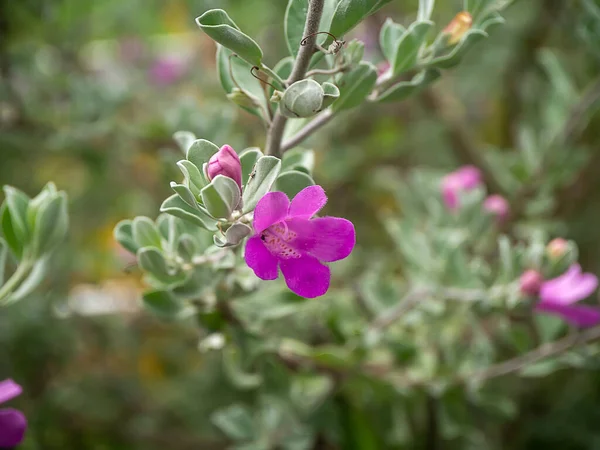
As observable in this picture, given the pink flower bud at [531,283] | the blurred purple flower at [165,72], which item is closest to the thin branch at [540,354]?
the pink flower bud at [531,283]

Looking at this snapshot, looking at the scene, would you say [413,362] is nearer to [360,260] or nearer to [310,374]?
[310,374]

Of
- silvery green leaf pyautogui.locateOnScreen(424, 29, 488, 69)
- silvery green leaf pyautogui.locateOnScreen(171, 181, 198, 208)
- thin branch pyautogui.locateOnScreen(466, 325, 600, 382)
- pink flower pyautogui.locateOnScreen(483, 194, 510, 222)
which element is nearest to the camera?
silvery green leaf pyautogui.locateOnScreen(171, 181, 198, 208)

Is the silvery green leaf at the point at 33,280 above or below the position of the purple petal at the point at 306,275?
above

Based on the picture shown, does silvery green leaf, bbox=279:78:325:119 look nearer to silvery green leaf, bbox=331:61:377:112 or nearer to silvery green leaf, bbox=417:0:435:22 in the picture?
silvery green leaf, bbox=331:61:377:112

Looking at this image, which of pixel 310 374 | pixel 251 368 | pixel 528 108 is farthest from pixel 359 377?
pixel 528 108

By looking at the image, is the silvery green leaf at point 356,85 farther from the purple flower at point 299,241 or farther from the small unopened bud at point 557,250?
the small unopened bud at point 557,250

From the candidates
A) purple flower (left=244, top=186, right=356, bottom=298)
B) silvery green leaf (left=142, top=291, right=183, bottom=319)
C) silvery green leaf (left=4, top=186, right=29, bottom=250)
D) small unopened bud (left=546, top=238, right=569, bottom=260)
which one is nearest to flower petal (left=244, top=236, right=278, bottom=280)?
purple flower (left=244, top=186, right=356, bottom=298)

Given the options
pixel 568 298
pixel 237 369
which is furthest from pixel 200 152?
pixel 568 298
